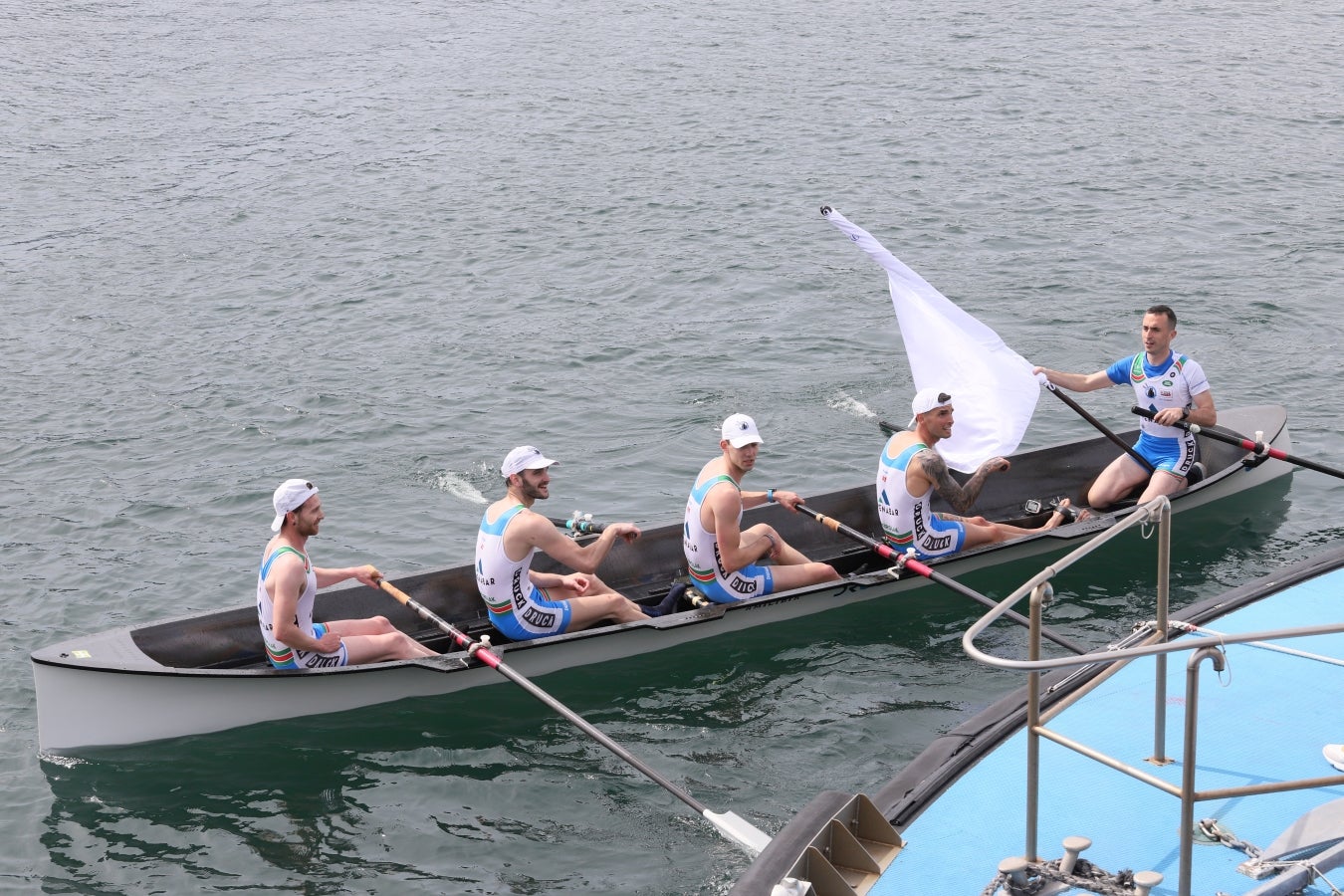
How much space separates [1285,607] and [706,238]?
14563 millimetres

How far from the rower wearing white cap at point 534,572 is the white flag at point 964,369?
10.4 feet

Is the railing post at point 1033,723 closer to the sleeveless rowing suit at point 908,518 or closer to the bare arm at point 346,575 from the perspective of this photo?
the sleeveless rowing suit at point 908,518

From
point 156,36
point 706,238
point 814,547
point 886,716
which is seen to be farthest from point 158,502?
point 156,36

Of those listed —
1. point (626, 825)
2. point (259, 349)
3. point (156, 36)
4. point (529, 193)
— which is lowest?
point (626, 825)

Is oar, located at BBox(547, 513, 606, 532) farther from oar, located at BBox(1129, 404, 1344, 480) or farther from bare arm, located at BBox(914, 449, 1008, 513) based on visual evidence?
oar, located at BBox(1129, 404, 1344, 480)

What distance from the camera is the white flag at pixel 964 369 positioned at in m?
12.9

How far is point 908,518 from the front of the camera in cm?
1255

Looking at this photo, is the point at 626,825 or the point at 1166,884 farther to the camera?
the point at 626,825

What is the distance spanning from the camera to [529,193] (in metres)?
25.3

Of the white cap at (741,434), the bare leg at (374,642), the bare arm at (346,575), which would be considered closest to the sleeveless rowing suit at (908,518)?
the white cap at (741,434)

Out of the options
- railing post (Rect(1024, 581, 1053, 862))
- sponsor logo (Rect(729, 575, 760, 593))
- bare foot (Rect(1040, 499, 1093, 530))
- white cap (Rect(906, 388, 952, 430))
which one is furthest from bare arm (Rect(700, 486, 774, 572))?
railing post (Rect(1024, 581, 1053, 862))

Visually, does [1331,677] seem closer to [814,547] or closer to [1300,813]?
[1300,813]

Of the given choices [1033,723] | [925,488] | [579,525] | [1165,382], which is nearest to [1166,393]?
[1165,382]

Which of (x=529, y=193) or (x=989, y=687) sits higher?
(x=529, y=193)
